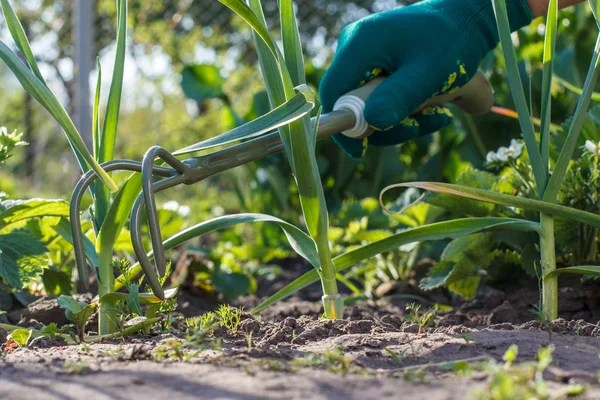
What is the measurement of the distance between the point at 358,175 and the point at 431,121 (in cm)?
132

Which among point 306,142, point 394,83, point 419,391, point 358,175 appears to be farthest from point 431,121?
point 358,175

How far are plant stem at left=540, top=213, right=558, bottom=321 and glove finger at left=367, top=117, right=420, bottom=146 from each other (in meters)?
0.48

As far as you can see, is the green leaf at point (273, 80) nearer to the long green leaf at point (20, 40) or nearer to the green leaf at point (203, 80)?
the long green leaf at point (20, 40)

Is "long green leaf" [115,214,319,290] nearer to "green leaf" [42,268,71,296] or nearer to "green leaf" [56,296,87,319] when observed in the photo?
"green leaf" [56,296,87,319]

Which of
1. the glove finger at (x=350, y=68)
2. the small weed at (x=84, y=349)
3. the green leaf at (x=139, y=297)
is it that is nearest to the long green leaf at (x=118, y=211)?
the green leaf at (x=139, y=297)

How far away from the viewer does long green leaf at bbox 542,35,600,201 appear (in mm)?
1278

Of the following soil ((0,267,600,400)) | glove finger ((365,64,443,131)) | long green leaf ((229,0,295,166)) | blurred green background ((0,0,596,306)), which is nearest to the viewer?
soil ((0,267,600,400))

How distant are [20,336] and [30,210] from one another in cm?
27

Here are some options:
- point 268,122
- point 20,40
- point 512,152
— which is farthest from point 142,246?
point 512,152

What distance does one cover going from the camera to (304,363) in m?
0.90

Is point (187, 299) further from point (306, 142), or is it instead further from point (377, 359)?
point (377, 359)

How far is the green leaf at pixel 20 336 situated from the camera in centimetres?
117

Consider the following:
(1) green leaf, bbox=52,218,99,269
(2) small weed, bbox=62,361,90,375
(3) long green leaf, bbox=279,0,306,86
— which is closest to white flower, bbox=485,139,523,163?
(3) long green leaf, bbox=279,0,306,86

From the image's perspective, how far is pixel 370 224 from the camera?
241 centimetres
